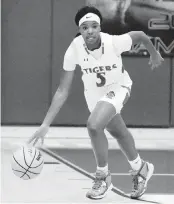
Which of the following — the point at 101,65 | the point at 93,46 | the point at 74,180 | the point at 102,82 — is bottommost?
the point at 74,180

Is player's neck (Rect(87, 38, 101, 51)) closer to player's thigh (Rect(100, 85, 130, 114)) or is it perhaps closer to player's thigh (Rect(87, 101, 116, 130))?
player's thigh (Rect(100, 85, 130, 114))

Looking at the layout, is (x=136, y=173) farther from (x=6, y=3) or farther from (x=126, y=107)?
(x=6, y=3)

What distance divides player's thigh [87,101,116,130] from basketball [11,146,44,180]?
64 cm

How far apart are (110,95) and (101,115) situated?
1.05ft

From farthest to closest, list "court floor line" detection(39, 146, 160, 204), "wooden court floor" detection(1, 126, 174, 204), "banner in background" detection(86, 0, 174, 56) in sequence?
1. "banner in background" detection(86, 0, 174, 56)
2. "court floor line" detection(39, 146, 160, 204)
3. "wooden court floor" detection(1, 126, 174, 204)

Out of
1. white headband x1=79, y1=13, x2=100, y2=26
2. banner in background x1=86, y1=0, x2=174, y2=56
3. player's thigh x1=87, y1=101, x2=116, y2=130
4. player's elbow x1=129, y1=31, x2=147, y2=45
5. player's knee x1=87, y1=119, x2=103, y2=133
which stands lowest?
player's knee x1=87, y1=119, x2=103, y2=133

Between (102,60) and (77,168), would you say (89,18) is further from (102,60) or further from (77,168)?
(77,168)

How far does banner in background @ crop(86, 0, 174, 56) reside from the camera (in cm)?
1058

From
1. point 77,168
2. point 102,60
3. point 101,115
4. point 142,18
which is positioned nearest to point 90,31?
point 102,60

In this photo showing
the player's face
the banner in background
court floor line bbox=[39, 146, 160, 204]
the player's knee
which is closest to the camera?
the player's knee

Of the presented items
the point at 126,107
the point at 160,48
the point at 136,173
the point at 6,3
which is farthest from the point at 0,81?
the point at 136,173

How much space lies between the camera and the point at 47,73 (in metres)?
10.9

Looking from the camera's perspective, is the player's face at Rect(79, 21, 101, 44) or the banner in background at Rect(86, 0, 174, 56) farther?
the banner in background at Rect(86, 0, 174, 56)

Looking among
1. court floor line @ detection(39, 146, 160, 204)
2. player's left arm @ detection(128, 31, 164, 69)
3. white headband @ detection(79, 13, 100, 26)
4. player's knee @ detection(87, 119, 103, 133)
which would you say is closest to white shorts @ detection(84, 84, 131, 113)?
player's knee @ detection(87, 119, 103, 133)
